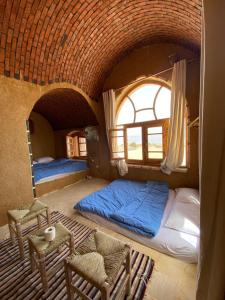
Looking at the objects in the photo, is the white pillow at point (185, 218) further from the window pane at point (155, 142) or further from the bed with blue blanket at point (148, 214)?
the window pane at point (155, 142)

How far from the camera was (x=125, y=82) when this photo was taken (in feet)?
11.5

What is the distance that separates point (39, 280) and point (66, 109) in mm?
3997

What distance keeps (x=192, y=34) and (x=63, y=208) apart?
3738mm

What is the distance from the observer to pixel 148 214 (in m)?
2.11

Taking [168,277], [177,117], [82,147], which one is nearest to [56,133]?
[82,147]

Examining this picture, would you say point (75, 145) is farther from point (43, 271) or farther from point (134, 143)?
point (43, 271)

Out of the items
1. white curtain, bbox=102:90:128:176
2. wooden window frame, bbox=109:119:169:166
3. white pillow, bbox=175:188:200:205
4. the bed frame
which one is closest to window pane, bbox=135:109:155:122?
wooden window frame, bbox=109:119:169:166

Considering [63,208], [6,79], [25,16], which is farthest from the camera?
[63,208]

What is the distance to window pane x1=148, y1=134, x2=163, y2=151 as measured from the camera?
325cm

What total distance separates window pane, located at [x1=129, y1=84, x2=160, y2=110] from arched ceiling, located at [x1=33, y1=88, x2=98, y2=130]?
4.01 feet

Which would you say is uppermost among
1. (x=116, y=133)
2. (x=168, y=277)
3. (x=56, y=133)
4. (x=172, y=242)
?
(x=56, y=133)

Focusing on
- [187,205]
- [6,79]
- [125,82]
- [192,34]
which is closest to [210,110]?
[187,205]

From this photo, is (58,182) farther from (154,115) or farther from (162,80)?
(162,80)

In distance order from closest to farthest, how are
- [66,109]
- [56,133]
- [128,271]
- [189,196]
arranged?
1. [128,271]
2. [189,196]
3. [66,109]
4. [56,133]
